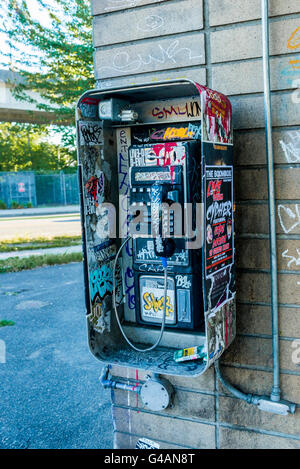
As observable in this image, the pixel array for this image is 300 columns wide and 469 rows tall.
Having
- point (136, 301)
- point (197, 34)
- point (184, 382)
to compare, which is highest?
point (197, 34)

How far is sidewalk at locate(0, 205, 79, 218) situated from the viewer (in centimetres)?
1906

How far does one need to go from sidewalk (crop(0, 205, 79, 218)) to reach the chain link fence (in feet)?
1.51

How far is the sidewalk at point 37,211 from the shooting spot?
19.1 m

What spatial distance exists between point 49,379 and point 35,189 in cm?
1847

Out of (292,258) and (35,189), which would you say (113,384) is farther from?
(35,189)

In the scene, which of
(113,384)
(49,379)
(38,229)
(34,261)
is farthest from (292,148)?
(38,229)

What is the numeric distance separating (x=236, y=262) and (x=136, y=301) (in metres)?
0.63

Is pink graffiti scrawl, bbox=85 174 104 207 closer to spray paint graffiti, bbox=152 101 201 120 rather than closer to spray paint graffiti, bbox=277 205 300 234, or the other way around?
spray paint graffiti, bbox=152 101 201 120

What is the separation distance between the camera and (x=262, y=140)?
2.37 meters

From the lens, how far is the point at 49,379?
4223 mm

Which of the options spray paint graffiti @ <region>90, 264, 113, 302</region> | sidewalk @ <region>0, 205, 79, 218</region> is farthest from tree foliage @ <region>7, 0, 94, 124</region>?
sidewalk @ <region>0, 205, 79, 218</region>

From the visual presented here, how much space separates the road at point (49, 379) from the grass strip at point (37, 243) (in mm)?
3151
